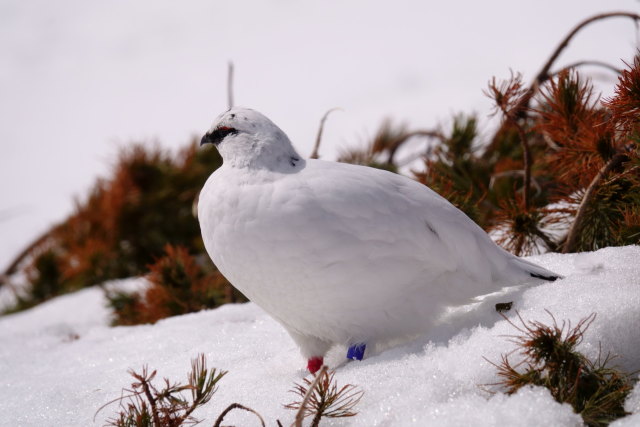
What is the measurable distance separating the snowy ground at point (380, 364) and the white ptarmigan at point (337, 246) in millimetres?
79

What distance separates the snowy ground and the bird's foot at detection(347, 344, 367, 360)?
0.10ft

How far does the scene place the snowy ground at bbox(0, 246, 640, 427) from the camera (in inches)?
49.1

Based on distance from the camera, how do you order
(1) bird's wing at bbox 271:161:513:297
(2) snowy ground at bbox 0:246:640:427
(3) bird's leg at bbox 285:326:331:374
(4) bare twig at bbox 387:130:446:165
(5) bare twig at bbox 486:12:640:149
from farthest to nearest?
(4) bare twig at bbox 387:130:446:165 < (5) bare twig at bbox 486:12:640:149 < (3) bird's leg at bbox 285:326:331:374 < (1) bird's wing at bbox 271:161:513:297 < (2) snowy ground at bbox 0:246:640:427

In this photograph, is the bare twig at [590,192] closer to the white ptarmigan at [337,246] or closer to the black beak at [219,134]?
the white ptarmigan at [337,246]

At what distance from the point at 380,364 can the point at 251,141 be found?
0.62 metres

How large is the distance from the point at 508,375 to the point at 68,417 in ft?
3.54

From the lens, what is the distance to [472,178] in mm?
2410

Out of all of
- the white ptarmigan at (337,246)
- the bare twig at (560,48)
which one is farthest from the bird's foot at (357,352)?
the bare twig at (560,48)

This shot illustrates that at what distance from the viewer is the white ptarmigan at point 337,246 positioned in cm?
143

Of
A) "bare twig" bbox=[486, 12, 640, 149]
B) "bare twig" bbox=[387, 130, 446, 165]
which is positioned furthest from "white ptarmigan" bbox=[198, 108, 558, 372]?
"bare twig" bbox=[387, 130, 446, 165]

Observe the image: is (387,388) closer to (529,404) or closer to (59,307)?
(529,404)

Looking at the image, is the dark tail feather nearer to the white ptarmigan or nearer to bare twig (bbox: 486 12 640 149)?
the white ptarmigan

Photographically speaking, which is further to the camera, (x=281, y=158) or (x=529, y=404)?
(x=281, y=158)

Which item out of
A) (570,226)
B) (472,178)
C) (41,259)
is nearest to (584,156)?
(570,226)
